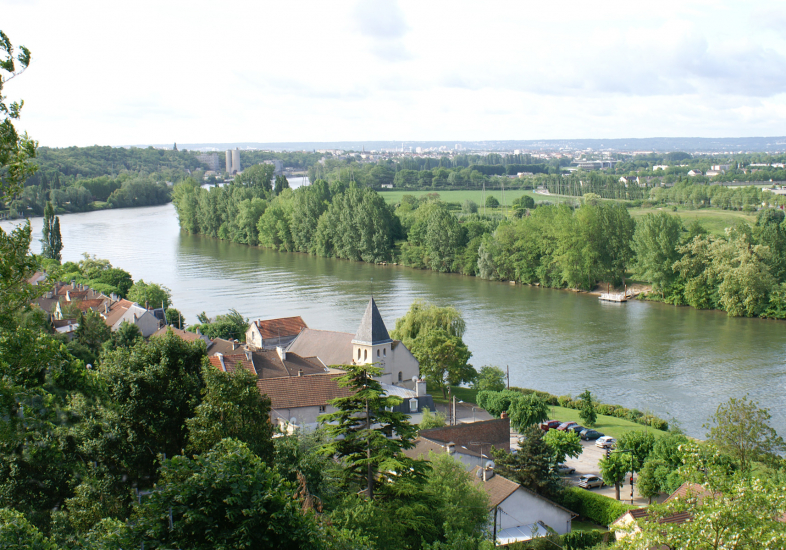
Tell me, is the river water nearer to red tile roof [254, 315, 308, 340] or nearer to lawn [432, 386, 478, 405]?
lawn [432, 386, 478, 405]

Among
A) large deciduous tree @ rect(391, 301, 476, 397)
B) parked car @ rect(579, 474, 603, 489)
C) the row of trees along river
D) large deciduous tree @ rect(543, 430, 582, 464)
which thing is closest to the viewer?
parked car @ rect(579, 474, 603, 489)

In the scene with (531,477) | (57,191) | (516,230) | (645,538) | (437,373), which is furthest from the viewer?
(57,191)

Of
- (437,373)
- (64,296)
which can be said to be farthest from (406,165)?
(437,373)

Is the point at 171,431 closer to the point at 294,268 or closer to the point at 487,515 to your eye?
the point at 487,515

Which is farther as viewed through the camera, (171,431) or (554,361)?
(554,361)

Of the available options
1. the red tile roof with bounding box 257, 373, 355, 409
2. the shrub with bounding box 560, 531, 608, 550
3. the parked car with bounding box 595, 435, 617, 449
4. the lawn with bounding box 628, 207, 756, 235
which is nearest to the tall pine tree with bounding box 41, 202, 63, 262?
the red tile roof with bounding box 257, 373, 355, 409

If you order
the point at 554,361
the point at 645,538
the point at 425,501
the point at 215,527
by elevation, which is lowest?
the point at 554,361
